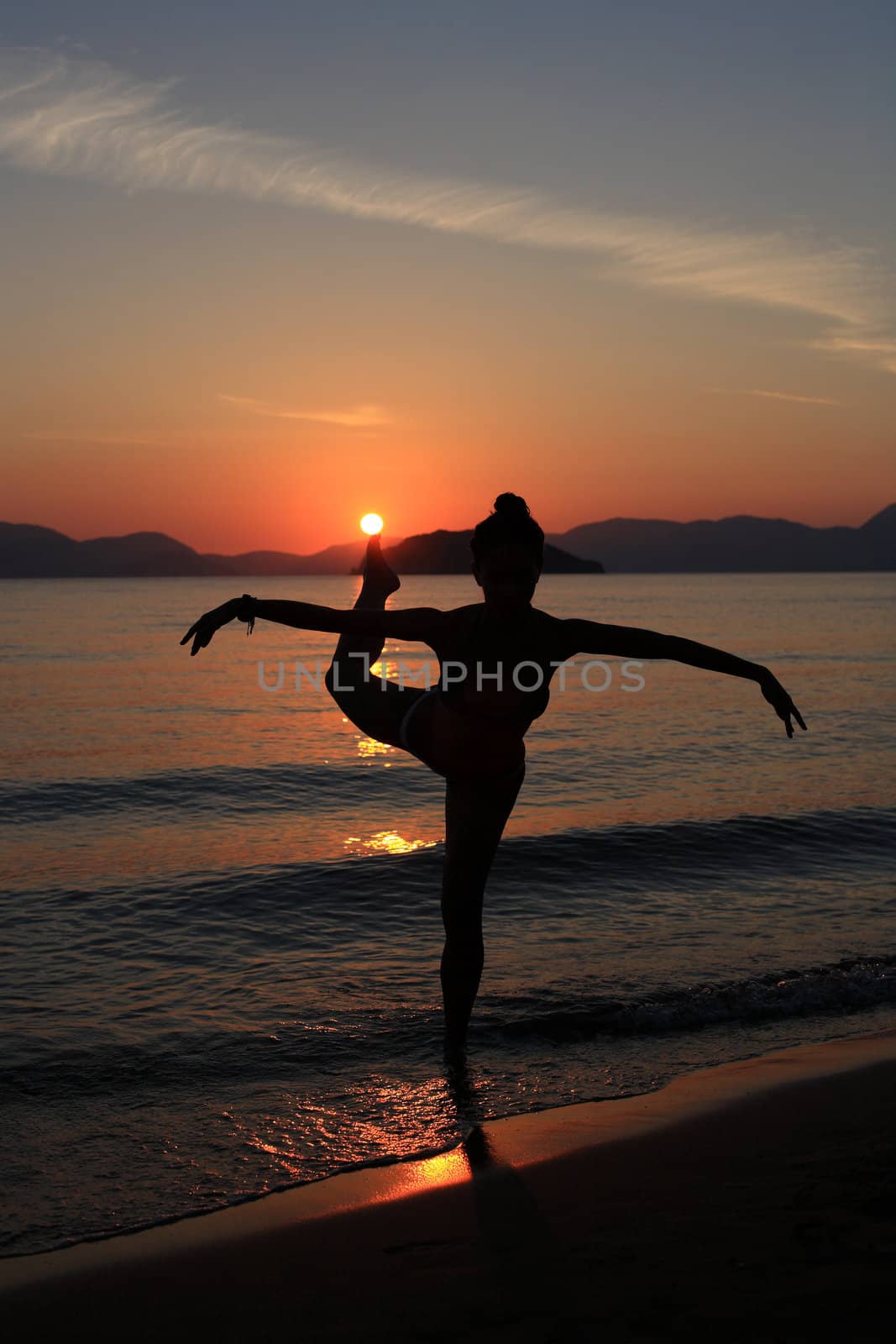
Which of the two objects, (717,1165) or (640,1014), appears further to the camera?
(640,1014)

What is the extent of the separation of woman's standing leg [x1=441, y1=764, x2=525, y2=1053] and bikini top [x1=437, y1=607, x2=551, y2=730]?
42 centimetres

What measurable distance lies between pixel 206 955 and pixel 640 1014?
373 cm

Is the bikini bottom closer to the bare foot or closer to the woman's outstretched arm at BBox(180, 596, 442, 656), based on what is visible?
the woman's outstretched arm at BBox(180, 596, 442, 656)

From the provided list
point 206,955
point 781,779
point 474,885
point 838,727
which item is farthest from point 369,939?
point 838,727

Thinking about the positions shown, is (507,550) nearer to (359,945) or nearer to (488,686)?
(488,686)

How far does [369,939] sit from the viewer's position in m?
9.34

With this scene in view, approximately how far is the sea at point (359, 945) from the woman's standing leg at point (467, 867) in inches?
24.6

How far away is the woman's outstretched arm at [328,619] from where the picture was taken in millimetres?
4633

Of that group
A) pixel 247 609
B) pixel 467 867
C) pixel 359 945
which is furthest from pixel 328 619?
pixel 359 945

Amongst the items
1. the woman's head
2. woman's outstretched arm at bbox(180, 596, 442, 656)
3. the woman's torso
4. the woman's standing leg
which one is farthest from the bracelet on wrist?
the woman's standing leg

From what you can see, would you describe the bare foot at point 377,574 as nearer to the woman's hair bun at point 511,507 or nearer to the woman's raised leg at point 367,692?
the woman's raised leg at point 367,692

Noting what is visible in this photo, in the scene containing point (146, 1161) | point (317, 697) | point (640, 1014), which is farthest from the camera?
point (317, 697)

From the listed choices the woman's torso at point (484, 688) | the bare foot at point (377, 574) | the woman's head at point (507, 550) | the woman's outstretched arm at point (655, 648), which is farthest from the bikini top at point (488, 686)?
the bare foot at point (377, 574)

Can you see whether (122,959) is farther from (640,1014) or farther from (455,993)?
(640,1014)
